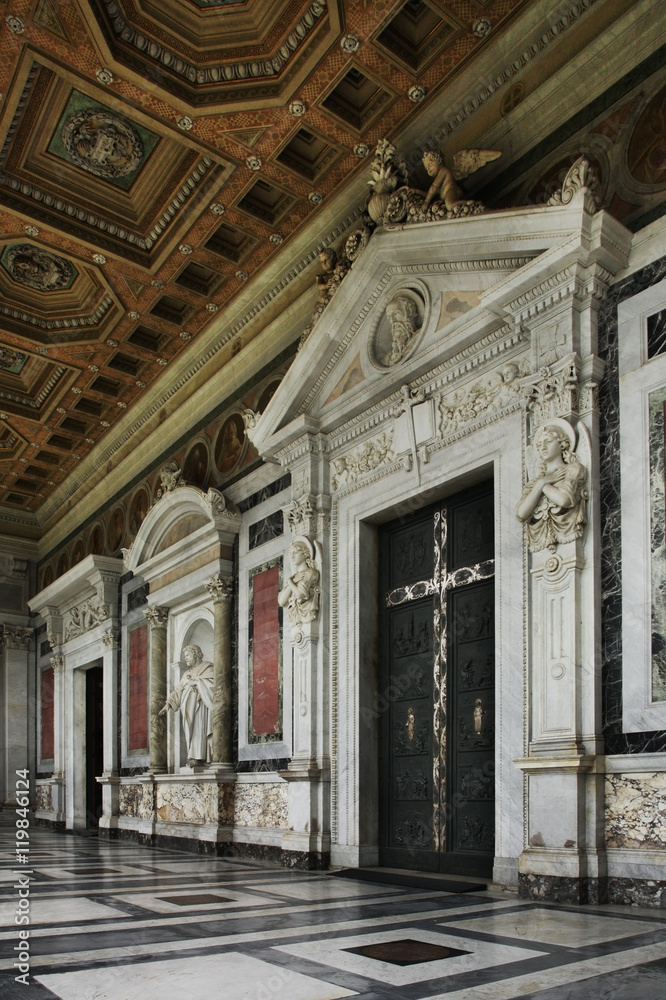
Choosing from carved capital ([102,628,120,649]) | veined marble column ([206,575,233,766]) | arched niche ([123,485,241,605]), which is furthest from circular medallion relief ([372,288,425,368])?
carved capital ([102,628,120,649])

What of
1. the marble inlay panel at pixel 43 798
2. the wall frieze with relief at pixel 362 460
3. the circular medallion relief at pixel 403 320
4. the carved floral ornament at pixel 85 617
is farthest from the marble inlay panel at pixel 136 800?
the circular medallion relief at pixel 403 320

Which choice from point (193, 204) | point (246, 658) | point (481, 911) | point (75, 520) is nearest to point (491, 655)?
point (481, 911)

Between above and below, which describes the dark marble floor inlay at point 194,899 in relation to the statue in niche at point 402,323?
below

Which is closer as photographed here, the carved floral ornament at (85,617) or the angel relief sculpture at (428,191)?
the angel relief sculpture at (428,191)

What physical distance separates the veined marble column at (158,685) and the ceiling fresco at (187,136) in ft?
7.65

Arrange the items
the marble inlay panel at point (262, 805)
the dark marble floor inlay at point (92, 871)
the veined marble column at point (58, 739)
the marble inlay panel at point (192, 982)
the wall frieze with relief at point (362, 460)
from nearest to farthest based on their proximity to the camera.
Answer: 1. the marble inlay panel at point (192, 982)
2. the dark marble floor inlay at point (92, 871)
3. the wall frieze with relief at point (362, 460)
4. the marble inlay panel at point (262, 805)
5. the veined marble column at point (58, 739)

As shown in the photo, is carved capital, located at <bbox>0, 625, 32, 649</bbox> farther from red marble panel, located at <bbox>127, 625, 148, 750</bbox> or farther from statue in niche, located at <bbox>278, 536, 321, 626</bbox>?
statue in niche, located at <bbox>278, 536, 321, 626</bbox>

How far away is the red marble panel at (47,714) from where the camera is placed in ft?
59.6

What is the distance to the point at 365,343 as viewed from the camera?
8828 millimetres

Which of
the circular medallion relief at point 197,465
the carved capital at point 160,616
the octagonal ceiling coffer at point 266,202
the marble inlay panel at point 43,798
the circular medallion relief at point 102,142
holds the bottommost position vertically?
the marble inlay panel at point 43,798

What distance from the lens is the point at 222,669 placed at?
1081cm

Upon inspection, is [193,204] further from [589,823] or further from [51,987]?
[51,987]

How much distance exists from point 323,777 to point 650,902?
375 cm

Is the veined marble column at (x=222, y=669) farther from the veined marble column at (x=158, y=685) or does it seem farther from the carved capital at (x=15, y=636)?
the carved capital at (x=15, y=636)
